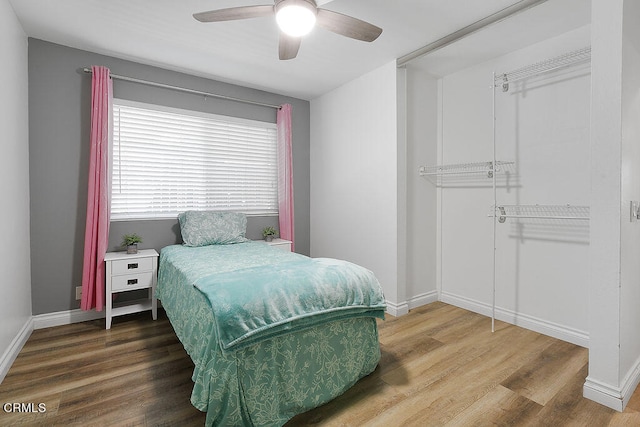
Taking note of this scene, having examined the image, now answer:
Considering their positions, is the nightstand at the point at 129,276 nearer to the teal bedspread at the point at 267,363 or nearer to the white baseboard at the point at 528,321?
the teal bedspread at the point at 267,363

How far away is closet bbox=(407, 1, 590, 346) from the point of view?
2.61 m

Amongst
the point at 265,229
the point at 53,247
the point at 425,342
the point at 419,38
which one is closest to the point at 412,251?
the point at 425,342

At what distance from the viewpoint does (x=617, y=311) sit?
5.84 feet

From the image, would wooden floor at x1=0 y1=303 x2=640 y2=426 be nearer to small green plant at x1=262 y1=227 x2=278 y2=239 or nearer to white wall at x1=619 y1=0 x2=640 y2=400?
white wall at x1=619 y1=0 x2=640 y2=400

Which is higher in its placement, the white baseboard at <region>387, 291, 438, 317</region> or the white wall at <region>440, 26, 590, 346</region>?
the white wall at <region>440, 26, 590, 346</region>

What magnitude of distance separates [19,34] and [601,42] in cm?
407

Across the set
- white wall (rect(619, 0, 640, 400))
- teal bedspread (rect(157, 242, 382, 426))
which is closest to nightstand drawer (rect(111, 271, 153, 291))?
teal bedspread (rect(157, 242, 382, 426))

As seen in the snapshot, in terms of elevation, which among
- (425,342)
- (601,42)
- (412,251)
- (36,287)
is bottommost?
(425,342)

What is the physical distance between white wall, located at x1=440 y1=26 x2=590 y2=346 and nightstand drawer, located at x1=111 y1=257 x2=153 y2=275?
3082 millimetres

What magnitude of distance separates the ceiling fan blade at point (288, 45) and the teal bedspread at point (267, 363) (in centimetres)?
152

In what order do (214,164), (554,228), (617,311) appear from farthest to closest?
1. (214,164)
2. (554,228)
3. (617,311)

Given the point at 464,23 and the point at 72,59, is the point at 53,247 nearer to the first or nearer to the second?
the point at 72,59

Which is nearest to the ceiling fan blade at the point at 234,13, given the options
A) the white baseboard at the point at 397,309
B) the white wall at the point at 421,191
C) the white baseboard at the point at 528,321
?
the white wall at the point at 421,191

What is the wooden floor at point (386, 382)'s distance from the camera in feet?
5.71
